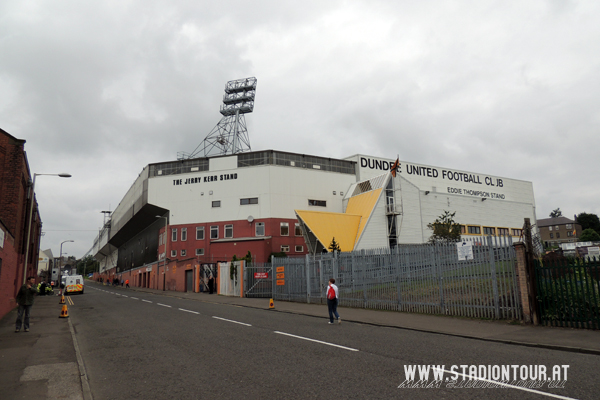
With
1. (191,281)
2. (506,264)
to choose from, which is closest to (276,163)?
(191,281)

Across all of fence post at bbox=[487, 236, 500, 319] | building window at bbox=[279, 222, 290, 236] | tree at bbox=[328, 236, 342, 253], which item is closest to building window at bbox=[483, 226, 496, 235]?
tree at bbox=[328, 236, 342, 253]

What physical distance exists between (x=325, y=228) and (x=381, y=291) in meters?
23.2

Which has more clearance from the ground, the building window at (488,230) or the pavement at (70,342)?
the building window at (488,230)

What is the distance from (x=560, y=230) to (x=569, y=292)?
4547 inches

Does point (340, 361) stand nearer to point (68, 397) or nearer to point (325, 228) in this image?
point (68, 397)

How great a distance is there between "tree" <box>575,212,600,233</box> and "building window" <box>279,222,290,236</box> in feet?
300

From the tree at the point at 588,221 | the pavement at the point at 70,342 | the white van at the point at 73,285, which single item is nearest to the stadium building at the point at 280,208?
the white van at the point at 73,285

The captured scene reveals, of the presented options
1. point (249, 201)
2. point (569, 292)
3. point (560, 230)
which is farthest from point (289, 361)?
point (560, 230)

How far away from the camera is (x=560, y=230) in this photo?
10838cm

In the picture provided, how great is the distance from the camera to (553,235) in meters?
110

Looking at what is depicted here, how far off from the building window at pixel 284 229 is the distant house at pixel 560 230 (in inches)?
3239

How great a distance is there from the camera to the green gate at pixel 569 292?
1084 centimetres

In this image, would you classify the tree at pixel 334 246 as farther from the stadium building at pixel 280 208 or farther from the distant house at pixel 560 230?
the distant house at pixel 560 230

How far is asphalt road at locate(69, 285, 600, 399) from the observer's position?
5.82m
